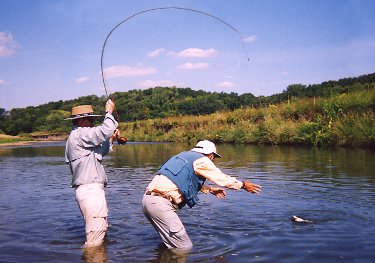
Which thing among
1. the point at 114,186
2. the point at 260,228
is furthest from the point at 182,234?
the point at 114,186

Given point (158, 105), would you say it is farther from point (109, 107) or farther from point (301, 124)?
point (109, 107)

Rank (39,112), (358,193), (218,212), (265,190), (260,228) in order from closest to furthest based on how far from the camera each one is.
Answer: (260,228) → (218,212) → (358,193) → (265,190) → (39,112)

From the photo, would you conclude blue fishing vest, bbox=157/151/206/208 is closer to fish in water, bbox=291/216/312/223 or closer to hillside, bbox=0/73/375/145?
fish in water, bbox=291/216/312/223

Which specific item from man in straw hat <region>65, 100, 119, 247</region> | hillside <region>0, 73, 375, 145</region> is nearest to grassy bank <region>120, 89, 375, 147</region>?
hillside <region>0, 73, 375, 145</region>

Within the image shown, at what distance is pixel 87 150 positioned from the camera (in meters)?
5.58

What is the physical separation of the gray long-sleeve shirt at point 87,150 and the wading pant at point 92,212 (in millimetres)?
122

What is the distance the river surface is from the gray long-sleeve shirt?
925 millimetres

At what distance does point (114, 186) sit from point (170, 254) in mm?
5928

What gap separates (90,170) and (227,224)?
229cm

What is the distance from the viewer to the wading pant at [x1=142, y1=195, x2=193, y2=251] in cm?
505

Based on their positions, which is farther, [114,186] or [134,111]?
[134,111]

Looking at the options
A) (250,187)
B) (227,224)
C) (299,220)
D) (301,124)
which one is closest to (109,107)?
(250,187)

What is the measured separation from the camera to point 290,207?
24.9 ft

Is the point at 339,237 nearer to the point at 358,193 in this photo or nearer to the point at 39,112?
the point at 358,193
